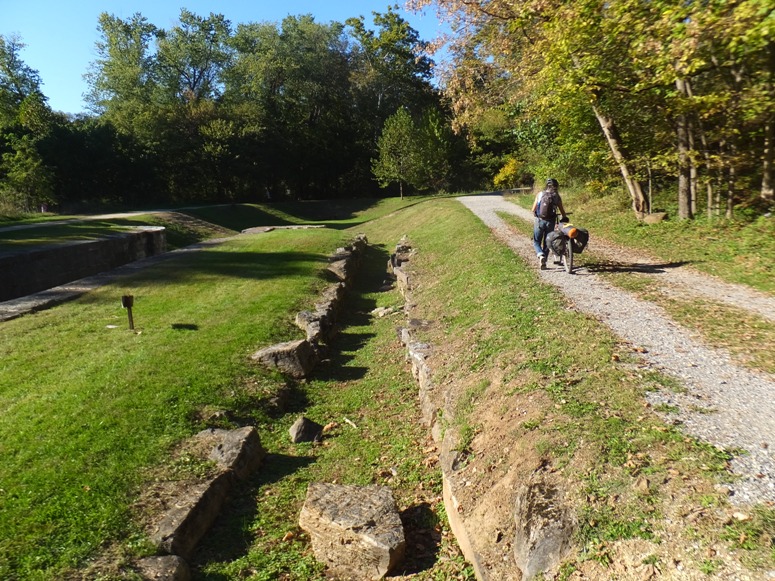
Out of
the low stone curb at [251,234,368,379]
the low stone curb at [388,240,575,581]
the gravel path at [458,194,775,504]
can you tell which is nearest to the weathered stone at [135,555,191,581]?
the low stone curb at [388,240,575,581]

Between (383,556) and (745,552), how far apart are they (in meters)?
2.60

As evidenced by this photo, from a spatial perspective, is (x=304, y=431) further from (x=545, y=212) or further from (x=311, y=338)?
(x=545, y=212)

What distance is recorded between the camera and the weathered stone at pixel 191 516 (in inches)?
182

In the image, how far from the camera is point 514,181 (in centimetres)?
4409

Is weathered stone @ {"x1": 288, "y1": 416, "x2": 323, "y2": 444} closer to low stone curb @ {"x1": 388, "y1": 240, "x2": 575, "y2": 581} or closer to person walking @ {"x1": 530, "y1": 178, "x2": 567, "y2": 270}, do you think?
low stone curb @ {"x1": 388, "y1": 240, "x2": 575, "y2": 581}

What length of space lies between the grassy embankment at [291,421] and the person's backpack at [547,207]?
3.80 feet

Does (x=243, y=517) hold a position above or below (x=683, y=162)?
below

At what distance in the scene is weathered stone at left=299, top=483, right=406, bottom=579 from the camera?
177 inches

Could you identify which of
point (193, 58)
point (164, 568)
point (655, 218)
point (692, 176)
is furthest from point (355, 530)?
point (193, 58)

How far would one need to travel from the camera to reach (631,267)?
1048cm

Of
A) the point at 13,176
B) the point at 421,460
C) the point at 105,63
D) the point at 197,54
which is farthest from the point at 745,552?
the point at 105,63

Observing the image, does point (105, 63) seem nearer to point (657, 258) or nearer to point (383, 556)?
point (657, 258)

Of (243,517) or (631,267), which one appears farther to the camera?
(631,267)

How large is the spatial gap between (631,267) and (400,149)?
35.5m
